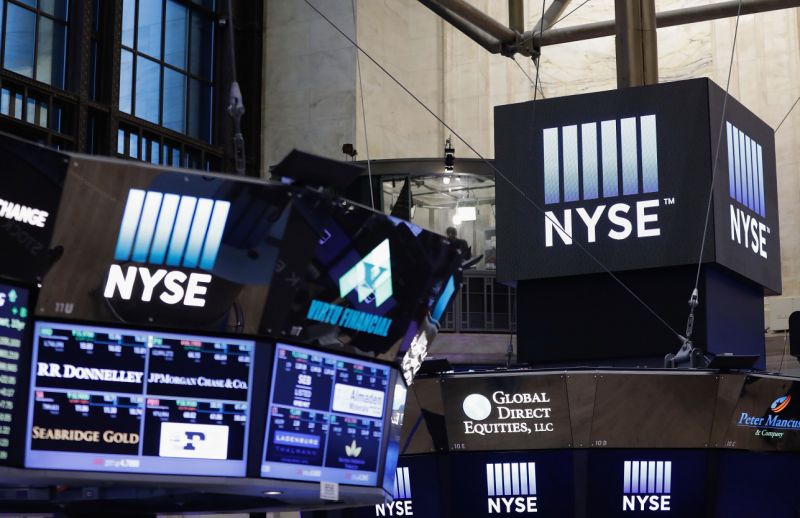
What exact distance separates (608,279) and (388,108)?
680 inches

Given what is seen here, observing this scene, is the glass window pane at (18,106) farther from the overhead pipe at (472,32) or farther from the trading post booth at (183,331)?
the trading post booth at (183,331)

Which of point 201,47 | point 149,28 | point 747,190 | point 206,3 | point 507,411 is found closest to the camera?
point 507,411

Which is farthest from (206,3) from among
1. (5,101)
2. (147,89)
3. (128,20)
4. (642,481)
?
(642,481)

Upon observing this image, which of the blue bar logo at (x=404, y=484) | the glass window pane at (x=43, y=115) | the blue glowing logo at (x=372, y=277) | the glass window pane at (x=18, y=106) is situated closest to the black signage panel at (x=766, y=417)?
the blue bar logo at (x=404, y=484)

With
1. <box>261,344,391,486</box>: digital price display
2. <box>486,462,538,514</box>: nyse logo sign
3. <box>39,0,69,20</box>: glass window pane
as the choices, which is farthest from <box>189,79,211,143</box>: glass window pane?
<box>261,344,391,486</box>: digital price display

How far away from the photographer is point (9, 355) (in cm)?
736

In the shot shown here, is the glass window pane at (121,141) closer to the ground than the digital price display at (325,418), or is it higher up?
higher up

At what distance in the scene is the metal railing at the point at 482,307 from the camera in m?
28.7

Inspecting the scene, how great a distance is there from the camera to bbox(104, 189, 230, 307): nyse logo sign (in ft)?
24.6

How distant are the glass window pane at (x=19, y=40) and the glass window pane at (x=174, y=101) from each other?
4.00m

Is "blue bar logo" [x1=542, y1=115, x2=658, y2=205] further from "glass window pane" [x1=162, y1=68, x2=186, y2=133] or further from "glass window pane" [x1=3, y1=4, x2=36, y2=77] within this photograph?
"glass window pane" [x1=162, y1=68, x2=186, y2=133]

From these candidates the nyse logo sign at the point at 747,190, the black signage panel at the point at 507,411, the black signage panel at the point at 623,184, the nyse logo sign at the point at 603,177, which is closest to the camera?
the black signage panel at the point at 507,411

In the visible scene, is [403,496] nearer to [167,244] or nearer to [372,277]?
[372,277]

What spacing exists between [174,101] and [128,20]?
217 centimetres
